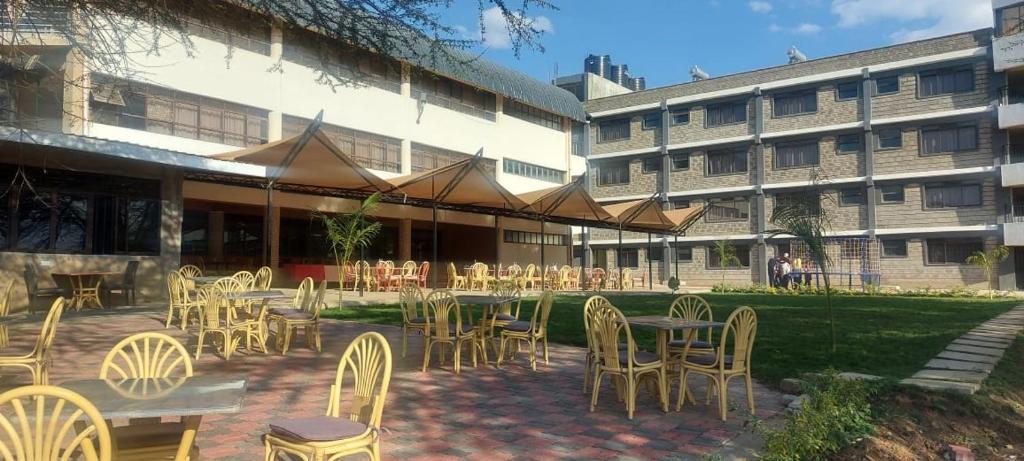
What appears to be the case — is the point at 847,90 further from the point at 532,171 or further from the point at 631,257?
the point at 532,171

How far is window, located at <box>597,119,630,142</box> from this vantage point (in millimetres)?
34500

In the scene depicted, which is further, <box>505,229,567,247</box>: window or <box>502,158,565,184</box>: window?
<box>505,229,567,247</box>: window

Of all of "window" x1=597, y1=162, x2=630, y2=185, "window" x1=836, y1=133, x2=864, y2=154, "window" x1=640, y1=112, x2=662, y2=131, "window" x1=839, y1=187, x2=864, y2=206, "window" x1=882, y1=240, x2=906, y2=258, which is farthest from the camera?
"window" x1=597, y1=162, x2=630, y2=185

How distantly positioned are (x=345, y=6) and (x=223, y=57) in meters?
13.0

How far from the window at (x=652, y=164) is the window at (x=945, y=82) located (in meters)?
11.3

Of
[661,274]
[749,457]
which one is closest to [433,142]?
[661,274]

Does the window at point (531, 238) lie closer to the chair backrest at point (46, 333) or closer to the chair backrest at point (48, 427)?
the chair backrest at point (46, 333)

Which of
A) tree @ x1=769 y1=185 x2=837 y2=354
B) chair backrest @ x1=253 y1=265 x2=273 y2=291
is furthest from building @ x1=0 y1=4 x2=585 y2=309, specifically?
tree @ x1=769 y1=185 x2=837 y2=354

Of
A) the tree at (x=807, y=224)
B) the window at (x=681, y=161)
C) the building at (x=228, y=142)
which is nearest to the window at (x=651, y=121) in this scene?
the window at (x=681, y=161)

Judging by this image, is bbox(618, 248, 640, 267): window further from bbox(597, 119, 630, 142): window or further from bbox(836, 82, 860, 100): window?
bbox(836, 82, 860, 100): window

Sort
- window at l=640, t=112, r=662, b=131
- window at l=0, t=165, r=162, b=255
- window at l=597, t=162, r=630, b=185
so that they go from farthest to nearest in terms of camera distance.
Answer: window at l=597, t=162, r=630, b=185, window at l=640, t=112, r=662, b=131, window at l=0, t=165, r=162, b=255

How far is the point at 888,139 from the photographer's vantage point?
26781 millimetres

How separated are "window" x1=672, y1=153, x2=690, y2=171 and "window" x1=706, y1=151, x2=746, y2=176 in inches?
39.9

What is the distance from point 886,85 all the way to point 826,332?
22.2 m
